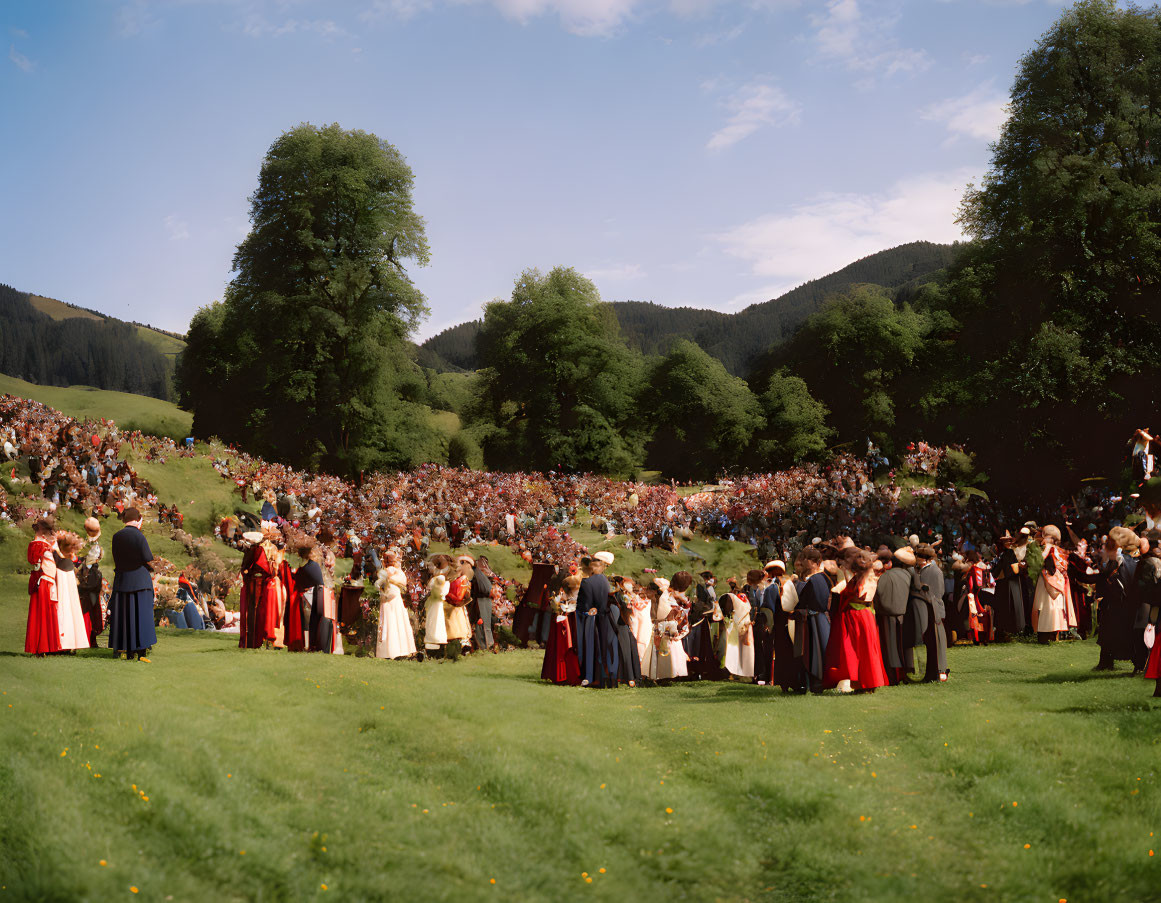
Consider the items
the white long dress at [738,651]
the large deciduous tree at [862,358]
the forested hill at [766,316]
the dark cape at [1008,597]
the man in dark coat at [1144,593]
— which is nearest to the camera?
the man in dark coat at [1144,593]

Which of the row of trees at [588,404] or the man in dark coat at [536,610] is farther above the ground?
the row of trees at [588,404]

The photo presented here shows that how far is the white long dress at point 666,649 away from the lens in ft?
47.8

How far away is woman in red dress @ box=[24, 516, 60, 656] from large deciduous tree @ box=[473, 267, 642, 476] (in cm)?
3186

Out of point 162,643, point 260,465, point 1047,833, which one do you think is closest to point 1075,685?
point 1047,833

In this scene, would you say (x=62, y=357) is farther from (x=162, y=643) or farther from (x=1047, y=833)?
(x=1047, y=833)

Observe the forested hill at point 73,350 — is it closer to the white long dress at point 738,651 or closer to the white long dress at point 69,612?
the white long dress at point 69,612

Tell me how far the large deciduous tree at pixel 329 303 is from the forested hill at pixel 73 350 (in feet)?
44.4

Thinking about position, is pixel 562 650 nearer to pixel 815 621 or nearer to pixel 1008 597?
pixel 815 621

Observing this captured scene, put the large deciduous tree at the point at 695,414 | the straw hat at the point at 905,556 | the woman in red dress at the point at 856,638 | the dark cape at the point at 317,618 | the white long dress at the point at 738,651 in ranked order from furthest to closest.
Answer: the large deciduous tree at the point at 695,414 < the dark cape at the point at 317,618 < the white long dress at the point at 738,651 < the straw hat at the point at 905,556 < the woman in red dress at the point at 856,638

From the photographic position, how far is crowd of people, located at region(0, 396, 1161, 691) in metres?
12.6

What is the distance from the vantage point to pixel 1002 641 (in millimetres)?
17891

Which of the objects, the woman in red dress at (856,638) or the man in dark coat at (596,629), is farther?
the man in dark coat at (596,629)

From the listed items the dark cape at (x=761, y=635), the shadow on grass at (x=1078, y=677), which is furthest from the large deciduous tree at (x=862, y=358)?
the shadow on grass at (x=1078, y=677)

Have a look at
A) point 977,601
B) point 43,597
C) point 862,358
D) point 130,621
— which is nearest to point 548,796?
point 130,621
